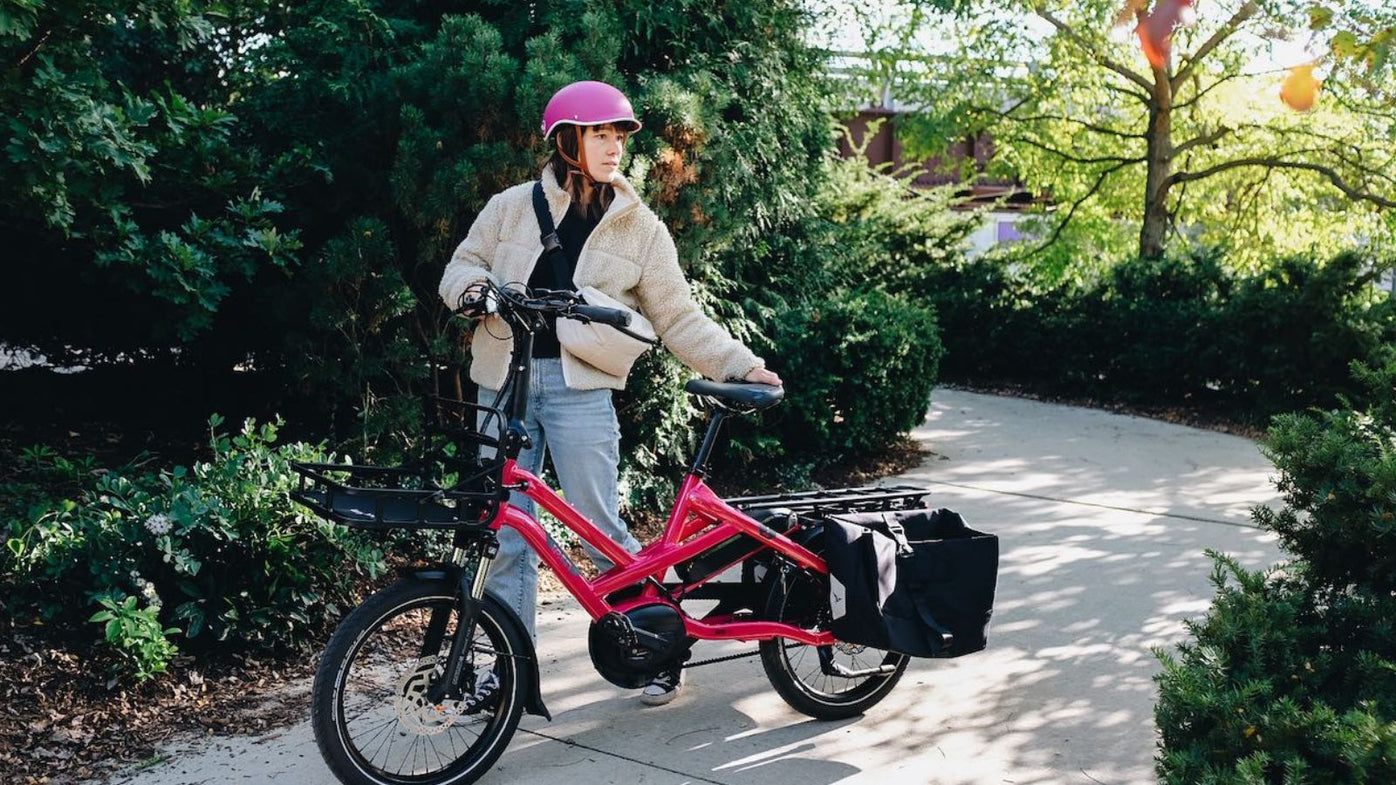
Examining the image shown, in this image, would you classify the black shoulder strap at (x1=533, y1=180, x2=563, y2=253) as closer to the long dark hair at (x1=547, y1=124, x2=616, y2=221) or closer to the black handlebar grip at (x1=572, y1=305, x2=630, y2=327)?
the long dark hair at (x1=547, y1=124, x2=616, y2=221)

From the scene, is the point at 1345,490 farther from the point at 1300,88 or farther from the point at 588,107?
the point at 588,107

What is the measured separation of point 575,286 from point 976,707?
196 centimetres

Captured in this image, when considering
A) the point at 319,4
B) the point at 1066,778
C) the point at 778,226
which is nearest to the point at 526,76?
the point at 319,4

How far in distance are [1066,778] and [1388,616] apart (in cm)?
114

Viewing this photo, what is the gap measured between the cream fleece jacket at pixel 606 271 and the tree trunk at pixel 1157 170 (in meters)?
11.1

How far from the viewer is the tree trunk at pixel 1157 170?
14000mm

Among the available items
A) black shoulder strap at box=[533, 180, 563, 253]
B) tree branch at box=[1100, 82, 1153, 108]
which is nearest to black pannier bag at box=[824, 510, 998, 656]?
black shoulder strap at box=[533, 180, 563, 253]

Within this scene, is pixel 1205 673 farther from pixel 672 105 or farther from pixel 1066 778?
pixel 672 105

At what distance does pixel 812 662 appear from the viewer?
4.30 m

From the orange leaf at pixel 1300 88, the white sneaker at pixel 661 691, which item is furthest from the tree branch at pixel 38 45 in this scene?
the orange leaf at pixel 1300 88

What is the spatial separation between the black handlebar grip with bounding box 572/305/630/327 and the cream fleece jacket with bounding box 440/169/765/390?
1.19 feet

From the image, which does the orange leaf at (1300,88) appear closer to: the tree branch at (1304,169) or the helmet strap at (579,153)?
the helmet strap at (579,153)

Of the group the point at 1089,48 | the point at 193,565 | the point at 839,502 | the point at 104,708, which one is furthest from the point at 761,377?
the point at 1089,48

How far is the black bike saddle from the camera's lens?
385cm
